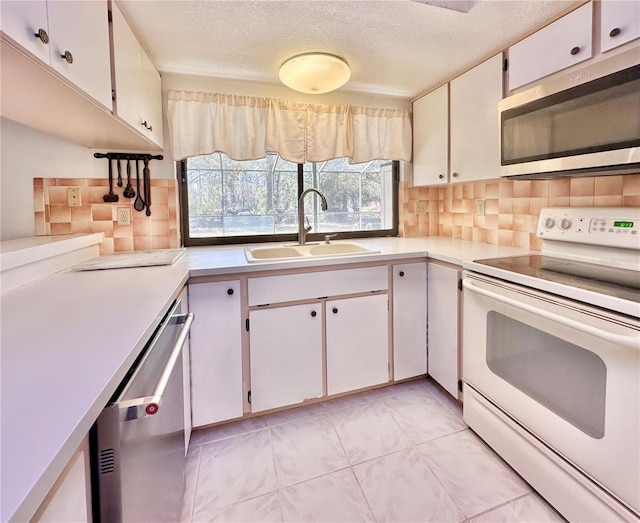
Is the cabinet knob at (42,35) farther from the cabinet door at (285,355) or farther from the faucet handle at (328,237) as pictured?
the faucet handle at (328,237)

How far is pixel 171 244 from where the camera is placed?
2.10 meters

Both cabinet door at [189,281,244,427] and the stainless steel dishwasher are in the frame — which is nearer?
the stainless steel dishwasher

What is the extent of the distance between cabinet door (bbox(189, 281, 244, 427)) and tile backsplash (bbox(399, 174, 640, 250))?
1.55 m

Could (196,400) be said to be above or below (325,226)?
below

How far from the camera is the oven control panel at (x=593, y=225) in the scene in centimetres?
133

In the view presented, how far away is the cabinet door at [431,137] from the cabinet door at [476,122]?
0.25 ft

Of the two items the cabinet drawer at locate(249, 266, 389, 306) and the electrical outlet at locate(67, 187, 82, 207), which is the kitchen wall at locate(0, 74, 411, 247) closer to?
the electrical outlet at locate(67, 187, 82, 207)

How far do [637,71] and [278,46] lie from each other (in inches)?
57.9

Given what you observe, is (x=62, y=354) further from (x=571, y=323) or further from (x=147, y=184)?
(x=147, y=184)

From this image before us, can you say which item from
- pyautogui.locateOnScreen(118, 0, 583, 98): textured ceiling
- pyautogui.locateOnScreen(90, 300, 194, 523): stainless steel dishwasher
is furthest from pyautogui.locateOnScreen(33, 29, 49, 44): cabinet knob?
pyautogui.locateOnScreen(90, 300, 194, 523): stainless steel dishwasher

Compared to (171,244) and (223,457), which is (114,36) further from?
(223,457)

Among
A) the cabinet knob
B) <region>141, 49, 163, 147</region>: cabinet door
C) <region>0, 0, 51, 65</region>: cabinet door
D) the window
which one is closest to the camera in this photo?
<region>0, 0, 51, 65</region>: cabinet door

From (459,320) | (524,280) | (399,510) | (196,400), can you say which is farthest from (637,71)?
(196,400)

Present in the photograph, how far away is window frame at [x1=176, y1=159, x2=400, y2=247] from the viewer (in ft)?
7.15
